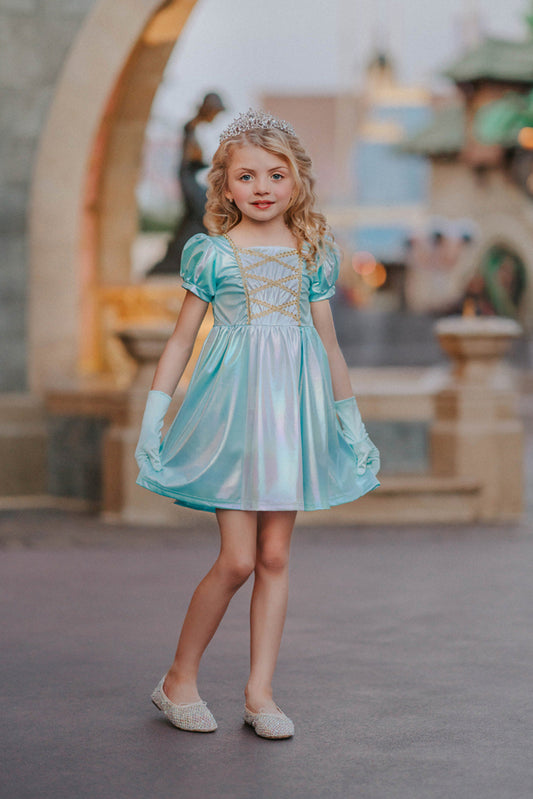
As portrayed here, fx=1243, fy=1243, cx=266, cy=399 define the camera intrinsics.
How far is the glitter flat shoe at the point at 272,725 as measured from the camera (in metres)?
3.40

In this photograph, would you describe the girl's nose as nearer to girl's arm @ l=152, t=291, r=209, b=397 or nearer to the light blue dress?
the light blue dress

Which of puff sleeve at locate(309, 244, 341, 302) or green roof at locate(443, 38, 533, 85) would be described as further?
green roof at locate(443, 38, 533, 85)

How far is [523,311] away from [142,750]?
27.1 m

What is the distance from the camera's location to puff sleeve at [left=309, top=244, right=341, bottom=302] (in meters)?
3.57

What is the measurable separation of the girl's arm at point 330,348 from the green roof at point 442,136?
2868cm

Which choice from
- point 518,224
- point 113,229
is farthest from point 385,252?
point 113,229

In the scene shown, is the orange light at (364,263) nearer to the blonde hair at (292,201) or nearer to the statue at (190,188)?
the statue at (190,188)

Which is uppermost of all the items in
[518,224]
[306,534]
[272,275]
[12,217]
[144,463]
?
[518,224]

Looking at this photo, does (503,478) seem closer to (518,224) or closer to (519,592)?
(519,592)

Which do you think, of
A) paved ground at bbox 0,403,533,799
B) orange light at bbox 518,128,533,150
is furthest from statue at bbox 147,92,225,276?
orange light at bbox 518,128,533,150

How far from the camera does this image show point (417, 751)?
3305 mm

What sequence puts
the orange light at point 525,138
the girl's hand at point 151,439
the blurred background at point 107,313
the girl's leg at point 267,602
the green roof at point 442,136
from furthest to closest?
1. the green roof at point 442,136
2. the orange light at point 525,138
3. the blurred background at point 107,313
4. the girl's leg at point 267,602
5. the girl's hand at point 151,439

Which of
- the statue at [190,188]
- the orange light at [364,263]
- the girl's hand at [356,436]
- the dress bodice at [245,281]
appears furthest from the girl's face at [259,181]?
the orange light at [364,263]

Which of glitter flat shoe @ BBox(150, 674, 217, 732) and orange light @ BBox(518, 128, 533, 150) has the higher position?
orange light @ BBox(518, 128, 533, 150)
